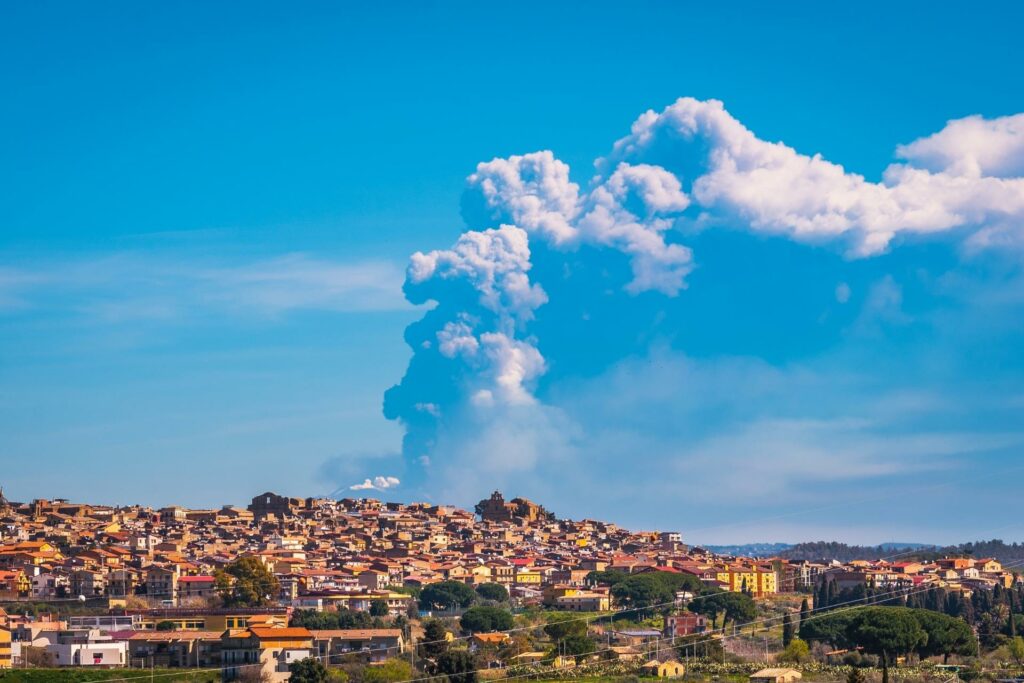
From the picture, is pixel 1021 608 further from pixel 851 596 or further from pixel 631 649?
pixel 631 649

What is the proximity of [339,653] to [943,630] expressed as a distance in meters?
16.2

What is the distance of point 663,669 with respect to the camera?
42312 mm

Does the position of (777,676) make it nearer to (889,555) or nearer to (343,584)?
(343,584)

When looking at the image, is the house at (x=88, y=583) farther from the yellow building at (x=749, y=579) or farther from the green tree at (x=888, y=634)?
the green tree at (x=888, y=634)

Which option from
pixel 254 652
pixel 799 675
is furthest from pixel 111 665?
pixel 799 675

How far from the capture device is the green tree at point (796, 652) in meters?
45.1

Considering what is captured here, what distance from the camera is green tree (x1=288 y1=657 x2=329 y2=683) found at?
37.7m

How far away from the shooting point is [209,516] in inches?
3600

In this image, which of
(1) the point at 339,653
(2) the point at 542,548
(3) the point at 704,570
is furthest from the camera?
(2) the point at 542,548

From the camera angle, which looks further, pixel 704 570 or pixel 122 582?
pixel 704 570

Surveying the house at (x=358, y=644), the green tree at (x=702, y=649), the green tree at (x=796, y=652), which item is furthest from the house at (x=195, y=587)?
the green tree at (x=796, y=652)

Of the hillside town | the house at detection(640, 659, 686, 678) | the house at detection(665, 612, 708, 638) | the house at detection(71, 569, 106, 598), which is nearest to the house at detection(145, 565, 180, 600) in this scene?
the hillside town

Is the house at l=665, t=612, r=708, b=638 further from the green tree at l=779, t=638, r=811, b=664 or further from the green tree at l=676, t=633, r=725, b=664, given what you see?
the green tree at l=779, t=638, r=811, b=664

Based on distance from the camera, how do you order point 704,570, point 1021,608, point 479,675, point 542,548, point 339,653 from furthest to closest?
point 542,548 < point 704,570 < point 1021,608 < point 339,653 < point 479,675
